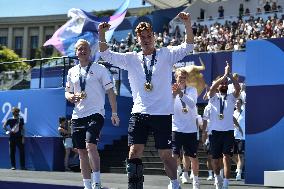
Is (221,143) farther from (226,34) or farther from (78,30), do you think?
(226,34)

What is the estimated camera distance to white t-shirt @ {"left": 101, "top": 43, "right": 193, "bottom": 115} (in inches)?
294

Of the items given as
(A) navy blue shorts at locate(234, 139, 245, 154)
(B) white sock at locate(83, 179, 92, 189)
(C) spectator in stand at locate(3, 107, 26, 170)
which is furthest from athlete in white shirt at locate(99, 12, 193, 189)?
(C) spectator in stand at locate(3, 107, 26, 170)

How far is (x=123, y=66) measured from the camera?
7.79 metres

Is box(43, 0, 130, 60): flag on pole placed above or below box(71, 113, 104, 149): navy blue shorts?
above

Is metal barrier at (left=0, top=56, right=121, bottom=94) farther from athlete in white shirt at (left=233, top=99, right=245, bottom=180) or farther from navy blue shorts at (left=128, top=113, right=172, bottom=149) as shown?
navy blue shorts at (left=128, top=113, right=172, bottom=149)

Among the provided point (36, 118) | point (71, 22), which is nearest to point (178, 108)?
point (36, 118)

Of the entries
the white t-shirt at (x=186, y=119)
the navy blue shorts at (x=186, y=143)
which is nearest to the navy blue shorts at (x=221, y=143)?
the navy blue shorts at (x=186, y=143)

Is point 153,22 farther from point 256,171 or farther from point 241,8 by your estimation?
point 256,171

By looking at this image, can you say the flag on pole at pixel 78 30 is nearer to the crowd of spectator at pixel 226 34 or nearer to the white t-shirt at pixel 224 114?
the crowd of spectator at pixel 226 34

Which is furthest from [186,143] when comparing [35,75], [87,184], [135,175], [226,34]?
[226,34]

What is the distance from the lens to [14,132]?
62.2 ft

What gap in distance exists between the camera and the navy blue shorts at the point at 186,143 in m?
10.8

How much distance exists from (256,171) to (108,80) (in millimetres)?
6063

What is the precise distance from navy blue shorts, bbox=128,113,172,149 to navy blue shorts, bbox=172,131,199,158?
3.27 m
